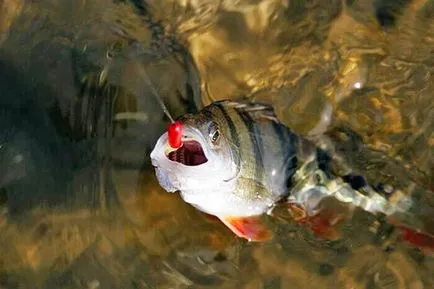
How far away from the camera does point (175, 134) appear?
2605mm

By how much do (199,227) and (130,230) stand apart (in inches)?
11.0

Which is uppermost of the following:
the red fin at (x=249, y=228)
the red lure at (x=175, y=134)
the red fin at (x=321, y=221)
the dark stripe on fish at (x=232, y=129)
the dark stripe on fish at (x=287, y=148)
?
the red lure at (x=175, y=134)

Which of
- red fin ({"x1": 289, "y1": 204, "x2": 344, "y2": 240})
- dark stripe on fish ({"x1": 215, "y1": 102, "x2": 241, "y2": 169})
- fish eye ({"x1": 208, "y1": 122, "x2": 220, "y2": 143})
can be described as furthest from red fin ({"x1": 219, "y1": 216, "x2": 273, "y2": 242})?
fish eye ({"x1": 208, "y1": 122, "x2": 220, "y2": 143})

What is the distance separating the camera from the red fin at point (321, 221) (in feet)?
11.2

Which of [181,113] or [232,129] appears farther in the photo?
[181,113]

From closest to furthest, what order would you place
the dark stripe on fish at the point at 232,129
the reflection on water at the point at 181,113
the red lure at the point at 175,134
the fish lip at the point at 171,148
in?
the red lure at the point at 175,134, the fish lip at the point at 171,148, the dark stripe on fish at the point at 232,129, the reflection on water at the point at 181,113

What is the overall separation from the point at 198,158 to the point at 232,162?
0.14m

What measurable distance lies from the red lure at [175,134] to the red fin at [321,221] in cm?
96

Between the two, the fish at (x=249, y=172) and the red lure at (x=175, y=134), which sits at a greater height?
the red lure at (x=175, y=134)

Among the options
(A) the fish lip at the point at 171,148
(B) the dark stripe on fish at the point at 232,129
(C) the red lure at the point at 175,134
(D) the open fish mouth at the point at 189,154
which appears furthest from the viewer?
(B) the dark stripe on fish at the point at 232,129

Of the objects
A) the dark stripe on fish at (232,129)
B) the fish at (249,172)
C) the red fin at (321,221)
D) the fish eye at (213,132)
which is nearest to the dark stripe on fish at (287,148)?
the fish at (249,172)

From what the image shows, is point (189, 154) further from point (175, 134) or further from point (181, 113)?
point (181, 113)

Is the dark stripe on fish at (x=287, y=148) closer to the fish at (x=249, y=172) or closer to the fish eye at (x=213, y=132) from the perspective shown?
the fish at (x=249, y=172)

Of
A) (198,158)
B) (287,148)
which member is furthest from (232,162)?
(287,148)
